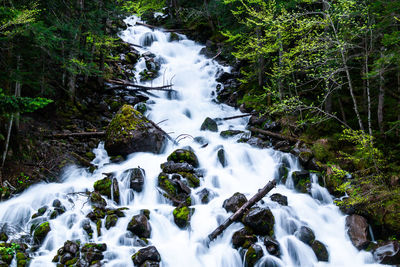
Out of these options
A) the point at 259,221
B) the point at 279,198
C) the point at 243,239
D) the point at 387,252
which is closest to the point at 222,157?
the point at 279,198

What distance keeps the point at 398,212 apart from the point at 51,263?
8.86 metres

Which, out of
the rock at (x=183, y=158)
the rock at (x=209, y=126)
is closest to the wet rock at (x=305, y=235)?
the rock at (x=183, y=158)

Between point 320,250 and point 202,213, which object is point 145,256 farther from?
point 320,250

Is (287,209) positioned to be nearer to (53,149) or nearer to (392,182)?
(392,182)

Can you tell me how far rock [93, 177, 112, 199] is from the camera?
8.04 meters

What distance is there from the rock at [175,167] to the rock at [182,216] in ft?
6.34

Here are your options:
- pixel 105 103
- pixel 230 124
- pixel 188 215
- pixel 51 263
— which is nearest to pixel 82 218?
pixel 51 263

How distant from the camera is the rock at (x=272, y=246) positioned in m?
6.43

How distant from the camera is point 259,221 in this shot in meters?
6.75

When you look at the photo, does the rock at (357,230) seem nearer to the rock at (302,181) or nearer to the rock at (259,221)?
the rock at (302,181)

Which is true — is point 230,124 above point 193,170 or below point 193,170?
above

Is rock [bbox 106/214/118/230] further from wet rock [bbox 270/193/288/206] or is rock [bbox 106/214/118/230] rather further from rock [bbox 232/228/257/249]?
wet rock [bbox 270/193/288/206]

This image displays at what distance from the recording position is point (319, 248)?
267 inches

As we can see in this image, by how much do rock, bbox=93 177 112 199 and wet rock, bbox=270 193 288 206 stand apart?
5167 millimetres
